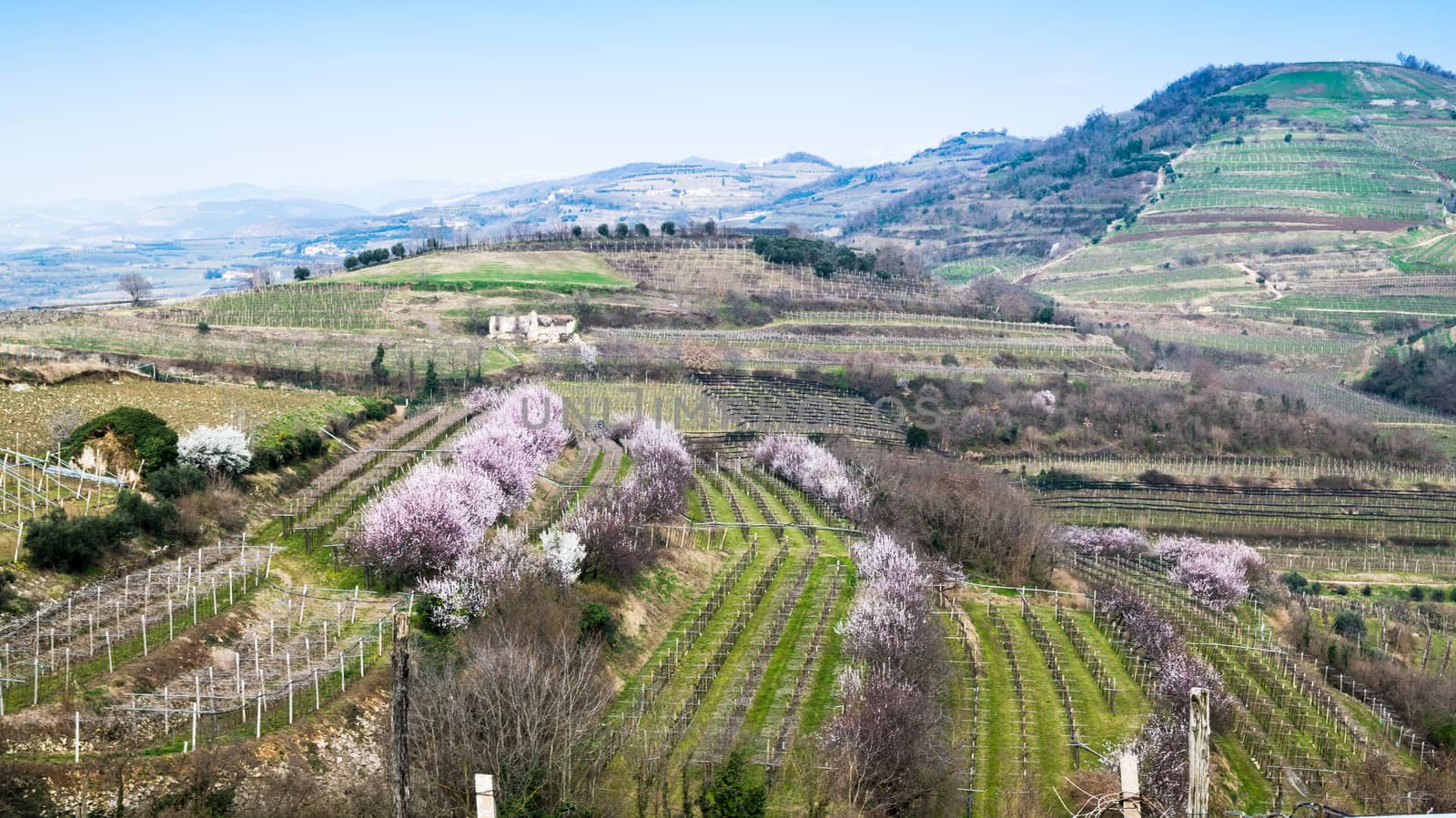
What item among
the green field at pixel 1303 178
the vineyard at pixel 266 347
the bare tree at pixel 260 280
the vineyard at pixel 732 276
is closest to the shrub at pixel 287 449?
the vineyard at pixel 266 347

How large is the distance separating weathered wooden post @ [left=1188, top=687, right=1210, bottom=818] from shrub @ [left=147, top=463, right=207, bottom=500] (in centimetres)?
2858

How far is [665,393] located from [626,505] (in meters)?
31.1

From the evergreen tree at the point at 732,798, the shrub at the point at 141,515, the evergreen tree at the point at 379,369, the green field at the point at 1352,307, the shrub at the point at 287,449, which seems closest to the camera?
the evergreen tree at the point at 732,798

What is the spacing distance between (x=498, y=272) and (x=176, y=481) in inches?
2787

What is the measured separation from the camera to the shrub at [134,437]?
3331cm

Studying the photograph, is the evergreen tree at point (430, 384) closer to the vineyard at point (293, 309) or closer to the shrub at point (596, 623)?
the vineyard at point (293, 309)

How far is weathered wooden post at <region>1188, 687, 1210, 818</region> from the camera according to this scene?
919cm

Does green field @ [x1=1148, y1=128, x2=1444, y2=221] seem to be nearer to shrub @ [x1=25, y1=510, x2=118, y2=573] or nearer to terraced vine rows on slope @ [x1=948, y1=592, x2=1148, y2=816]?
terraced vine rows on slope @ [x1=948, y1=592, x2=1148, y2=816]

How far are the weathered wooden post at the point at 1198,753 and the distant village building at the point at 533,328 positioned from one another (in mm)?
73059

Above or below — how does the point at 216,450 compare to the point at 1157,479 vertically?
above

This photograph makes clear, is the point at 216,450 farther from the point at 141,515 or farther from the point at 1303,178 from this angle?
the point at 1303,178

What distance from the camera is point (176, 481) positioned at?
32188mm

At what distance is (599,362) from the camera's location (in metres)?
75.8

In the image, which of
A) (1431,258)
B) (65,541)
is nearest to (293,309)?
(65,541)
